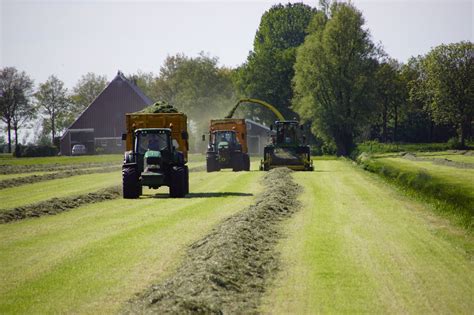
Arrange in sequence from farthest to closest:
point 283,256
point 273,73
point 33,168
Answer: point 273,73, point 33,168, point 283,256

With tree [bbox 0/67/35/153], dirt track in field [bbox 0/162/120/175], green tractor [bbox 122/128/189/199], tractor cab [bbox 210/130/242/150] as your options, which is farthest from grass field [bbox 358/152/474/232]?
tree [bbox 0/67/35/153]

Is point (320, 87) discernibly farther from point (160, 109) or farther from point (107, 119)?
point (160, 109)

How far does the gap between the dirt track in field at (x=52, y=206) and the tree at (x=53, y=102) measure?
386 ft

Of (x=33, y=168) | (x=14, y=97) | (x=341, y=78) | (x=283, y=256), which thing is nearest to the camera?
(x=283, y=256)

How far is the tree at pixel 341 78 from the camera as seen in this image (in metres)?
84.6

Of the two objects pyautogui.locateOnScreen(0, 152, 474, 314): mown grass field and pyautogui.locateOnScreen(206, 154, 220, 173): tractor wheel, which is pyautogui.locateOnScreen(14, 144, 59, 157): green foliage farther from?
pyautogui.locateOnScreen(0, 152, 474, 314): mown grass field

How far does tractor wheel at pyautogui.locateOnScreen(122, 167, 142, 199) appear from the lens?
2891 centimetres

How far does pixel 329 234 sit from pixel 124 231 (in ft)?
16.2

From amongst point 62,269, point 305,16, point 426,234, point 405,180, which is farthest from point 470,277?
point 305,16

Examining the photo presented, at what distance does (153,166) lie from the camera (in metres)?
28.9

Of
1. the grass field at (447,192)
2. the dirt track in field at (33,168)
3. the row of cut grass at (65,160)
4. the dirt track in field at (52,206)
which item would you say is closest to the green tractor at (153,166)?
the dirt track in field at (52,206)

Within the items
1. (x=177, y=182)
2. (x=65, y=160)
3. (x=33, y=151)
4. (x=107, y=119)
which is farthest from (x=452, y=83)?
(x=177, y=182)

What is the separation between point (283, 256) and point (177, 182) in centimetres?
1395

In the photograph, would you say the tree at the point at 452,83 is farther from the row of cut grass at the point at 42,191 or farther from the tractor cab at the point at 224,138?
the row of cut grass at the point at 42,191
